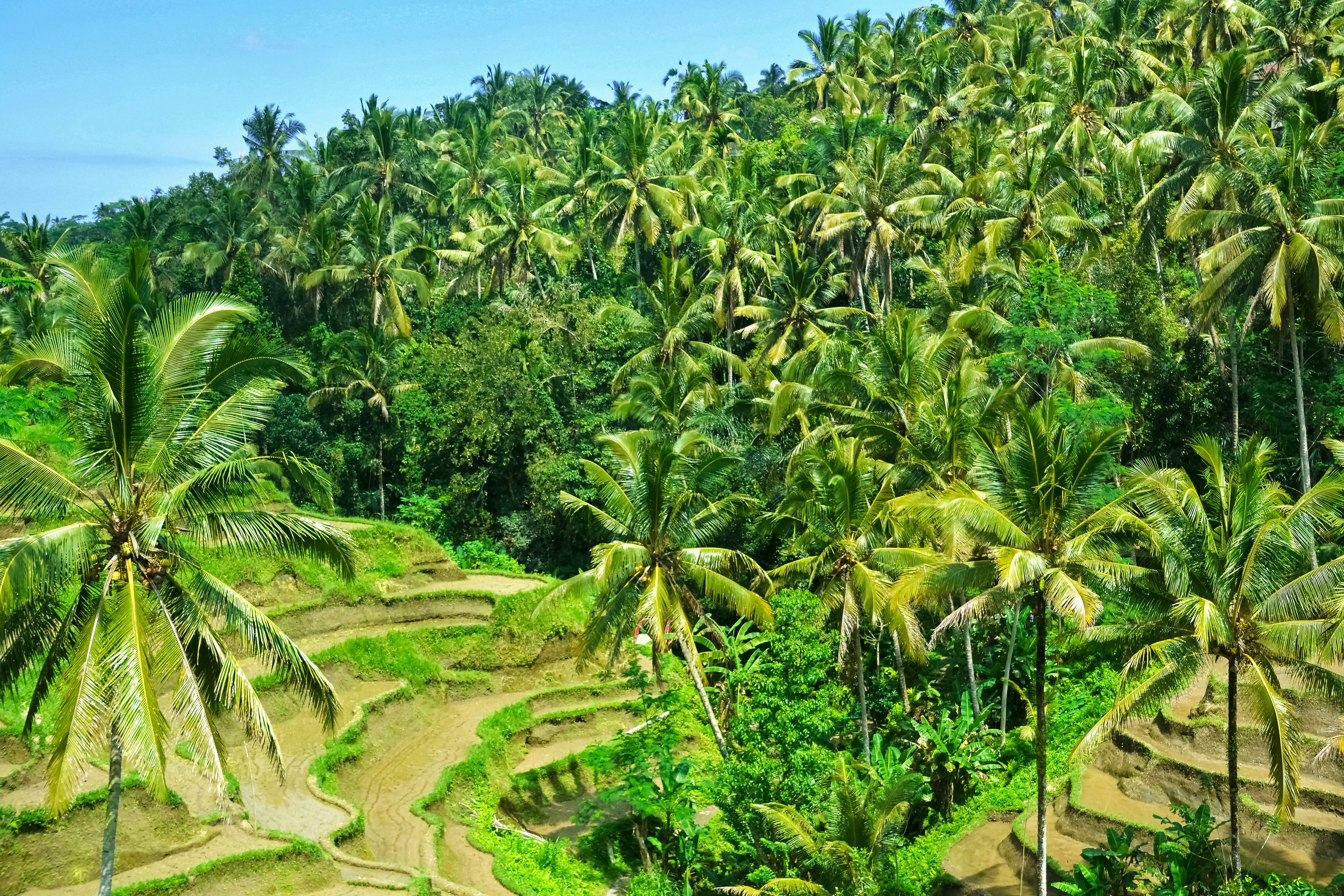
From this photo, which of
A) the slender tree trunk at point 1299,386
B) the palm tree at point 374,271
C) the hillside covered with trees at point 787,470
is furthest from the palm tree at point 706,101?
the slender tree trunk at point 1299,386

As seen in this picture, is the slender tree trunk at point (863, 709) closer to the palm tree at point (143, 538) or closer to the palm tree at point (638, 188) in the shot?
the palm tree at point (143, 538)

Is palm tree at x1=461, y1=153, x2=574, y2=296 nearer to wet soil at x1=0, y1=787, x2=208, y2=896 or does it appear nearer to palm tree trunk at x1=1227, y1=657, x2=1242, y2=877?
wet soil at x1=0, y1=787, x2=208, y2=896

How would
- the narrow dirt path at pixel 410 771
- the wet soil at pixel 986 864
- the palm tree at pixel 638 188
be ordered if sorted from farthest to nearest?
the palm tree at pixel 638 188, the narrow dirt path at pixel 410 771, the wet soil at pixel 986 864

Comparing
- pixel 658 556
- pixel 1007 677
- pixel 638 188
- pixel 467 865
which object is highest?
pixel 638 188

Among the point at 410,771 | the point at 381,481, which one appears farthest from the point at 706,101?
the point at 410,771

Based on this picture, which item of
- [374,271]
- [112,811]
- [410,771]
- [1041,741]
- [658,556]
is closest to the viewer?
[112,811]

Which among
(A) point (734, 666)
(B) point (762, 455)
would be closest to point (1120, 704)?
(A) point (734, 666)

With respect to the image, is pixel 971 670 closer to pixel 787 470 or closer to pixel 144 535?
pixel 787 470
